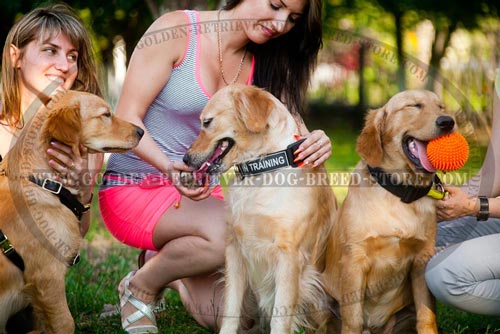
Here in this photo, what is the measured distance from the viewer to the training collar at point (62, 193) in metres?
2.91

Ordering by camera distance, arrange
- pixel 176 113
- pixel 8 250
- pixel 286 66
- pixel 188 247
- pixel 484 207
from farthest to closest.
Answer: pixel 286 66, pixel 176 113, pixel 188 247, pixel 484 207, pixel 8 250

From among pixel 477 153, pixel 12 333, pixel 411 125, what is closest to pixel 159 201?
pixel 12 333

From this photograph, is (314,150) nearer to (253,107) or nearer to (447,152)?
(253,107)

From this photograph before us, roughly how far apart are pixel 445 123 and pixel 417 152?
0.64ft

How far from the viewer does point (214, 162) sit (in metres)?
3.09

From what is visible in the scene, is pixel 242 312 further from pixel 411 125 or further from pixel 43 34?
pixel 43 34

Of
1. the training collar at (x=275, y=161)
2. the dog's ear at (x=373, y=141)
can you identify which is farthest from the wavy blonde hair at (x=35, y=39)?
the dog's ear at (x=373, y=141)

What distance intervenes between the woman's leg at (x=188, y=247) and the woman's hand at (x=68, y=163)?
1.67 ft

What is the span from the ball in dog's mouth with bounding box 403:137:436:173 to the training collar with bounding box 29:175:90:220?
147 centimetres

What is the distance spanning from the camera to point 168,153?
12.0ft

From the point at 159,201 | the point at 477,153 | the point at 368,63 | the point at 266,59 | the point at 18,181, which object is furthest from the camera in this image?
the point at 368,63

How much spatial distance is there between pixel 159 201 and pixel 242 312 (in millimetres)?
707

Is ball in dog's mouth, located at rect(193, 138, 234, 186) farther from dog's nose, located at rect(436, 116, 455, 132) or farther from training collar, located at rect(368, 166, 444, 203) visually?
dog's nose, located at rect(436, 116, 455, 132)

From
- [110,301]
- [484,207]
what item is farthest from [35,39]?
[484,207]
